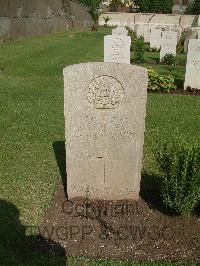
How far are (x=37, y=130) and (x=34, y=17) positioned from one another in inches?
767

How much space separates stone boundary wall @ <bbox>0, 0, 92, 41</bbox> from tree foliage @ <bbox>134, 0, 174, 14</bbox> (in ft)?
95.2

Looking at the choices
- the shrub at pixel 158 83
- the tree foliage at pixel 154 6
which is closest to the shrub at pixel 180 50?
the shrub at pixel 158 83

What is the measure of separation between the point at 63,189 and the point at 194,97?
6547mm

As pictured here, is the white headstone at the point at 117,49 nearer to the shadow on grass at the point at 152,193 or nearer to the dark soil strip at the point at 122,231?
the shadow on grass at the point at 152,193

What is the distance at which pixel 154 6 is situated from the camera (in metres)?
64.8

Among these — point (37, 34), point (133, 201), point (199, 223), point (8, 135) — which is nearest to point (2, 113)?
point (8, 135)

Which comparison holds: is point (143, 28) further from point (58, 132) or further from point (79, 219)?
point (79, 219)

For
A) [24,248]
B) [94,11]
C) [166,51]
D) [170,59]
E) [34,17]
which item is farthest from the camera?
[94,11]

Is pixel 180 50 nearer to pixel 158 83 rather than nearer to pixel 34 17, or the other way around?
pixel 34 17

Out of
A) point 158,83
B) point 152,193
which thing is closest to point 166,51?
point 158,83

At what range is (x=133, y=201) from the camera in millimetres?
4641

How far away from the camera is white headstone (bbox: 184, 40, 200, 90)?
1063 cm

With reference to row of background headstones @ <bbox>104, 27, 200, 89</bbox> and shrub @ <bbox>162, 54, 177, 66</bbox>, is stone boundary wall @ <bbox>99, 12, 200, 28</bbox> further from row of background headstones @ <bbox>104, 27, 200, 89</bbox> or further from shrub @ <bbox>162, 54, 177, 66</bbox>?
shrub @ <bbox>162, 54, 177, 66</bbox>

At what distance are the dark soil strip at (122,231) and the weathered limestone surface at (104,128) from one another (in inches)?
8.4
